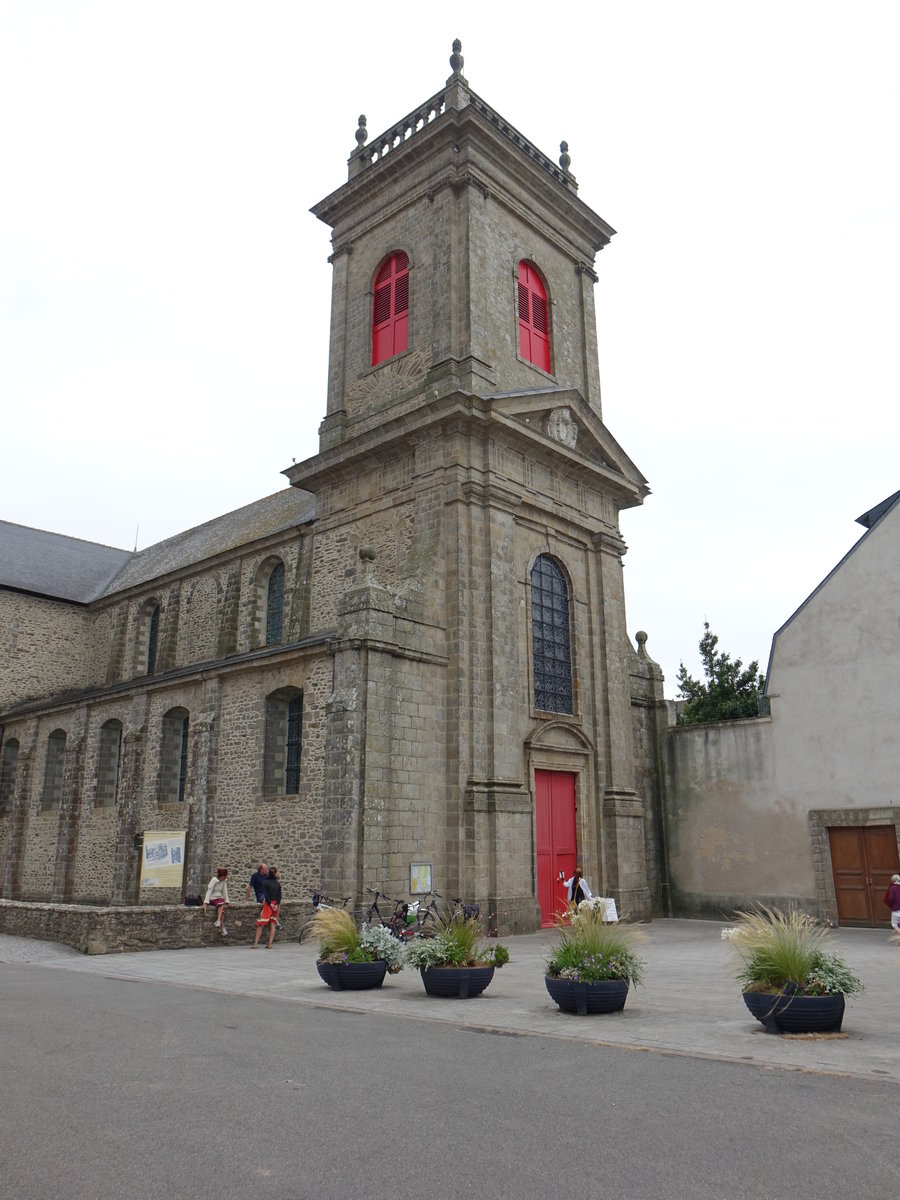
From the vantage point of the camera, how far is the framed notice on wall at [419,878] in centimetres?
1720

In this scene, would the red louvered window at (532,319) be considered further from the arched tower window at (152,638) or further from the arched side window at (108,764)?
the arched tower window at (152,638)

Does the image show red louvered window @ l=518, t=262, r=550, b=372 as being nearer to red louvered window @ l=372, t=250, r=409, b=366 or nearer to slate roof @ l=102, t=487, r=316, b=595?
red louvered window @ l=372, t=250, r=409, b=366

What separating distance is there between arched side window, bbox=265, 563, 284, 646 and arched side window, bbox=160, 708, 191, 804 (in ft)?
10.8

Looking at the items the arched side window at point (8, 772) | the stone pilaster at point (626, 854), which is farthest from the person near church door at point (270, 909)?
the arched side window at point (8, 772)

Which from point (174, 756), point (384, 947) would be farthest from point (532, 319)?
point (384, 947)

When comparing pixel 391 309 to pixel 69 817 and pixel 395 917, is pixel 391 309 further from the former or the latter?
pixel 69 817

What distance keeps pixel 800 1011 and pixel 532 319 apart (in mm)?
19818

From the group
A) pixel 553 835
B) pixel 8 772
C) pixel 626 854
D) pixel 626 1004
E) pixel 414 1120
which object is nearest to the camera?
pixel 414 1120

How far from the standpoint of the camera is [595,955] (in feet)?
30.2

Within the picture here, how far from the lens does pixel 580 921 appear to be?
9469 mm

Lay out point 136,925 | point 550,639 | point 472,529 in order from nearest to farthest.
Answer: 1. point 136,925
2. point 472,529
3. point 550,639

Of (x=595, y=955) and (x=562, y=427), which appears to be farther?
(x=562, y=427)

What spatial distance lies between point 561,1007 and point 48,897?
2081 cm

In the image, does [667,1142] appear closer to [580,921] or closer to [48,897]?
[580,921]
